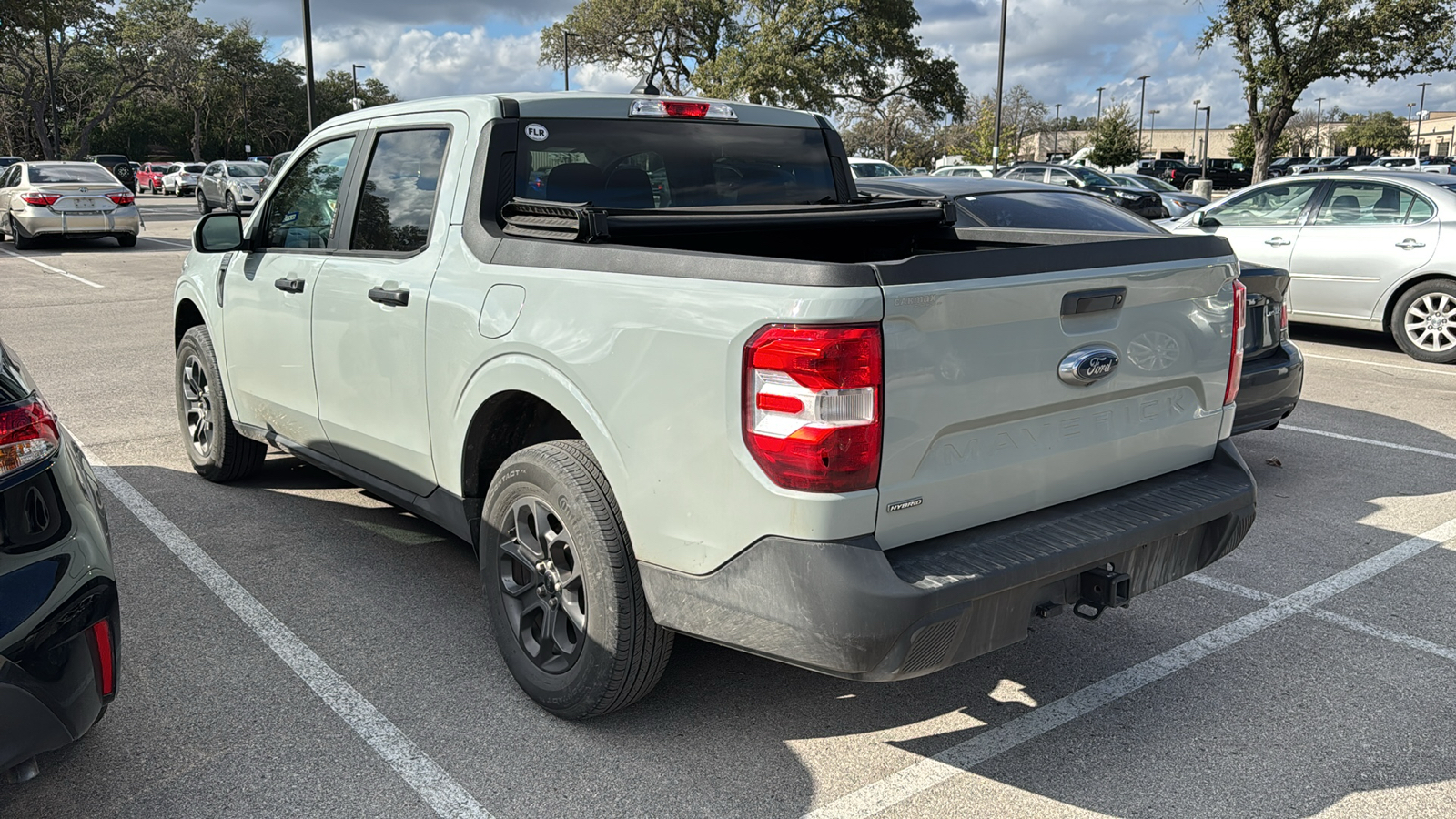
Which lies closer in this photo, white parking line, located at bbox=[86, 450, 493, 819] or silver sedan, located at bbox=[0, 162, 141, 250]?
white parking line, located at bbox=[86, 450, 493, 819]

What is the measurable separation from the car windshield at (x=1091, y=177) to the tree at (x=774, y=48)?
71.3 ft

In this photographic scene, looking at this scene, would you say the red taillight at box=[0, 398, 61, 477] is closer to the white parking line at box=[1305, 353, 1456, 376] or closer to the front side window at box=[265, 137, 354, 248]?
the front side window at box=[265, 137, 354, 248]

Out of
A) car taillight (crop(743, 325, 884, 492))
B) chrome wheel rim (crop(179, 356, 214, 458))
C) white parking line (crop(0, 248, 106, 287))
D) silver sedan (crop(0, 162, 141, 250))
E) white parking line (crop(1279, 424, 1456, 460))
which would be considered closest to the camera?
car taillight (crop(743, 325, 884, 492))

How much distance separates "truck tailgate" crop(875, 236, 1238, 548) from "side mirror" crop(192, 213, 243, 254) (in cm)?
350

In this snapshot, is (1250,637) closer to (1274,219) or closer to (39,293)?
(1274,219)

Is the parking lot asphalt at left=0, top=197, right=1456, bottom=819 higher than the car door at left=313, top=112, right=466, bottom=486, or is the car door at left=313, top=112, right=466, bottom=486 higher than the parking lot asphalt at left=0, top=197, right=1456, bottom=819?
the car door at left=313, top=112, right=466, bottom=486

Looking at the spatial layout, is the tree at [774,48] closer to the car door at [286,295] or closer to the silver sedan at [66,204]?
the silver sedan at [66,204]

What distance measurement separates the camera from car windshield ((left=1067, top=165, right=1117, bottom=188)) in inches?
915

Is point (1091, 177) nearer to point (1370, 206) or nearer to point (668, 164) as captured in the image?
point (1370, 206)

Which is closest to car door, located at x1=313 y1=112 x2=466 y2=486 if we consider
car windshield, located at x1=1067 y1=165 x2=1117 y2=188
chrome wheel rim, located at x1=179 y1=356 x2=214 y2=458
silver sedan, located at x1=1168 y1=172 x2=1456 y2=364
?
chrome wheel rim, located at x1=179 y1=356 x2=214 y2=458

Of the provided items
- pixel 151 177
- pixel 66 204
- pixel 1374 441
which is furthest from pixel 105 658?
pixel 151 177

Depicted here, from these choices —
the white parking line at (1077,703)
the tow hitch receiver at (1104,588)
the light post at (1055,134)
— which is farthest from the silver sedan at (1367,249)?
the light post at (1055,134)

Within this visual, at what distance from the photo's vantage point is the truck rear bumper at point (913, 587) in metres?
2.56

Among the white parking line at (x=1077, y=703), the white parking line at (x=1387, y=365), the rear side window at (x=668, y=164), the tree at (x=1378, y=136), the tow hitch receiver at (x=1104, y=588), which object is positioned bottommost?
the white parking line at (x=1077, y=703)
